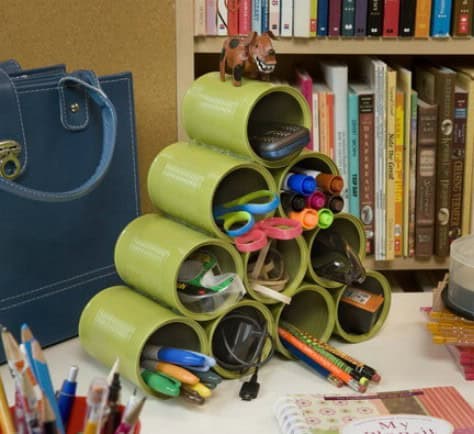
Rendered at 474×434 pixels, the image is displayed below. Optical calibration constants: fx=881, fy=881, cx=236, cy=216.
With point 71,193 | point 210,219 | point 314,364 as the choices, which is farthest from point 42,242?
point 314,364

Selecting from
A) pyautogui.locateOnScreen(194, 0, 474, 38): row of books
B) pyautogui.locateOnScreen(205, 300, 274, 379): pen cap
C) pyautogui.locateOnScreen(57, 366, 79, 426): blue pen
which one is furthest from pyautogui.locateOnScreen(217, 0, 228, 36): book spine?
pyautogui.locateOnScreen(57, 366, 79, 426): blue pen

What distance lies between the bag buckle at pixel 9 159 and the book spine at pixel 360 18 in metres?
0.49

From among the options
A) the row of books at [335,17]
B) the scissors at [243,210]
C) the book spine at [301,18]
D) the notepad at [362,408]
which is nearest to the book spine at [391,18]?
the row of books at [335,17]

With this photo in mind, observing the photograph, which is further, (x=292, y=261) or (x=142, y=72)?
(x=142, y=72)

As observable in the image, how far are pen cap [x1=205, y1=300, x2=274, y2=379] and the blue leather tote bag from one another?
0.53ft

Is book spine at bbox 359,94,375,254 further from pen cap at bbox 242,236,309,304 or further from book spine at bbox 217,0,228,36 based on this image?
pen cap at bbox 242,236,309,304

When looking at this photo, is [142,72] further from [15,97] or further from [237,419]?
[237,419]

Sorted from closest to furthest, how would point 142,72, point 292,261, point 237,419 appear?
point 237,419 → point 292,261 → point 142,72

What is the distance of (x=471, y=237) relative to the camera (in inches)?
33.7

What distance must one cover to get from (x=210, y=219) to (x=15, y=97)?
0.21 m

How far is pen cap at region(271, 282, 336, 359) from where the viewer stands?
83 centimetres

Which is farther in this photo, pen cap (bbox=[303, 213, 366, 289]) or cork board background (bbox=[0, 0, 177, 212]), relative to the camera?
cork board background (bbox=[0, 0, 177, 212])

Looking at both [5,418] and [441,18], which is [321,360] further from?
[441,18]

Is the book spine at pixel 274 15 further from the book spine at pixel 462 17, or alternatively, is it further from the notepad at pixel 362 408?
the notepad at pixel 362 408
